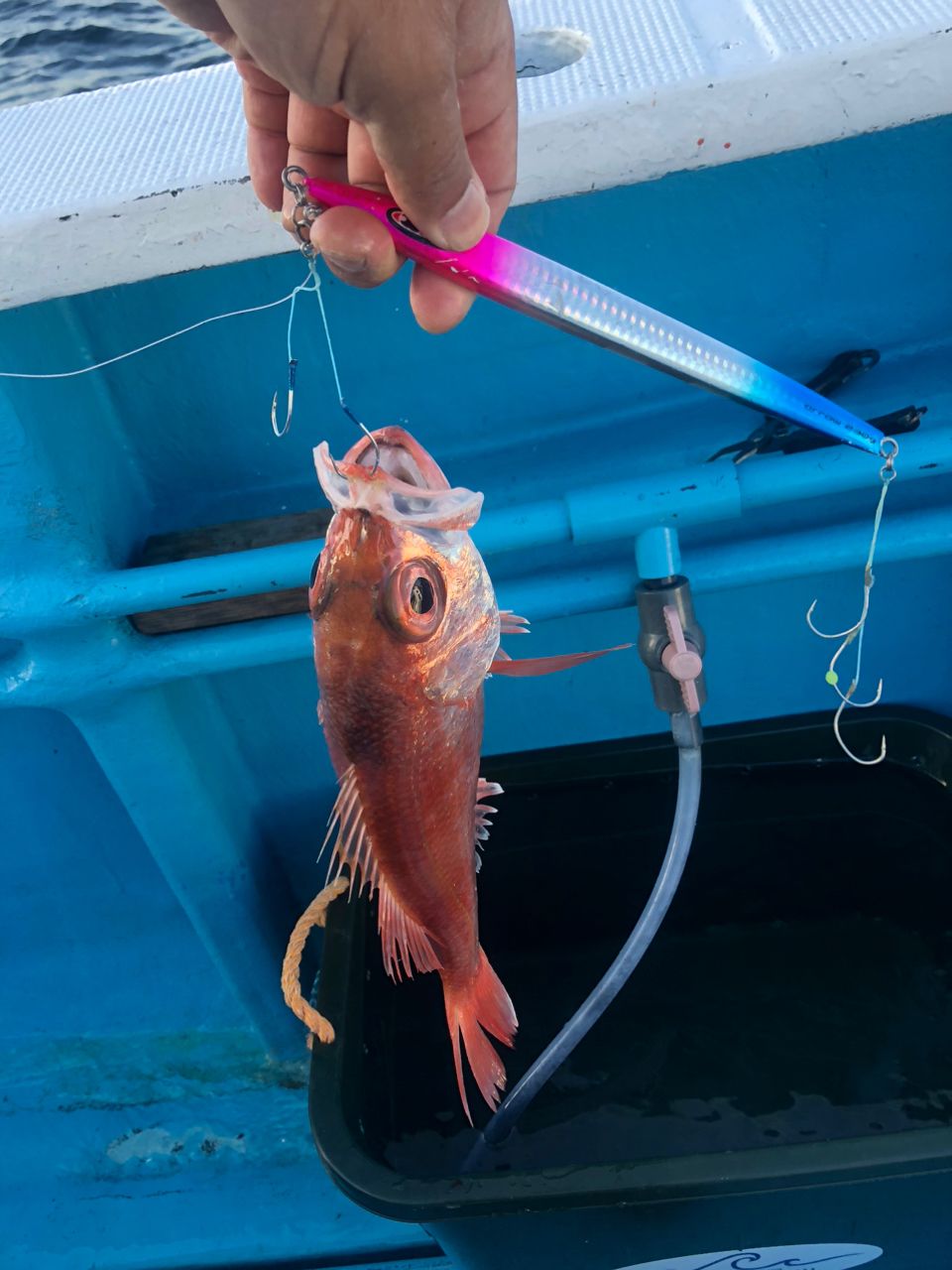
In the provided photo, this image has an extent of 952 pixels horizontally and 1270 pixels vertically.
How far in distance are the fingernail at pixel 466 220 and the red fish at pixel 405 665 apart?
0.21m

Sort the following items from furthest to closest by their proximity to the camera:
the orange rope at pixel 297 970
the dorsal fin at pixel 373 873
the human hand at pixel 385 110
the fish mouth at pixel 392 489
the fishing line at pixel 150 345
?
the orange rope at pixel 297 970 → the fishing line at pixel 150 345 → the dorsal fin at pixel 373 873 → the fish mouth at pixel 392 489 → the human hand at pixel 385 110

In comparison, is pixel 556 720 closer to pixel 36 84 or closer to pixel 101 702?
pixel 101 702

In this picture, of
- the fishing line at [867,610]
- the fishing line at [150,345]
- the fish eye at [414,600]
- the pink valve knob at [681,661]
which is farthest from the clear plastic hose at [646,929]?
the fishing line at [150,345]

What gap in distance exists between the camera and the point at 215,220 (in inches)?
50.4

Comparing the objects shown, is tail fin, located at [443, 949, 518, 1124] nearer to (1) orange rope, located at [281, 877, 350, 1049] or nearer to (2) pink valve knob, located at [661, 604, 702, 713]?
(1) orange rope, located at [281, 877, 350, 1049]

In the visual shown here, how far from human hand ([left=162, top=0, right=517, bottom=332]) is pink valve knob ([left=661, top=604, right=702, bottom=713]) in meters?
0.63

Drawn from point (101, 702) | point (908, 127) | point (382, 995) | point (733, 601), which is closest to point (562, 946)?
point (382, 995)

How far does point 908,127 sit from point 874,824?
4.46ft

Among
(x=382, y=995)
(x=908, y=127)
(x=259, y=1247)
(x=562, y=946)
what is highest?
(x=908, y=127)

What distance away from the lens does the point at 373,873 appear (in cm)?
115

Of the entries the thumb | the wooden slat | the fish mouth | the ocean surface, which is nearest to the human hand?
the thumb

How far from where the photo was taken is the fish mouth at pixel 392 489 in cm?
95

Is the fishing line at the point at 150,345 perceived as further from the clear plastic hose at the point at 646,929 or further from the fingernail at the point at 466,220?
the clear plastic hose at the point at 646,929

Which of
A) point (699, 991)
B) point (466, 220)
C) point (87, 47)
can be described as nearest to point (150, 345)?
point (466, 220)
